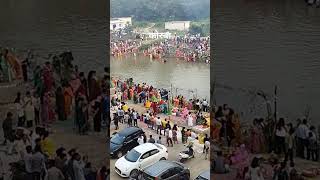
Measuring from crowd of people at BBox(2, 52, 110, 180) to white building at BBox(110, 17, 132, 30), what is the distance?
78 cm

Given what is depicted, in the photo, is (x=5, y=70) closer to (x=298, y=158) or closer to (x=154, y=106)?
(x=154, y=106)

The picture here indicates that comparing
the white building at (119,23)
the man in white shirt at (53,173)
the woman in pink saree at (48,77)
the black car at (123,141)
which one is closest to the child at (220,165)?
the black car at (123,141)

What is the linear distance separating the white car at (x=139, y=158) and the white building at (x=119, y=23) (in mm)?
1782

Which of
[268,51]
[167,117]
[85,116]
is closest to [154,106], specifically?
[167,117]

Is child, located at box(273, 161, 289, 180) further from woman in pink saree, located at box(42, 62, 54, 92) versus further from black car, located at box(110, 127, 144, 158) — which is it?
woman in pink saree, located at box(42, 62, 54, 92)

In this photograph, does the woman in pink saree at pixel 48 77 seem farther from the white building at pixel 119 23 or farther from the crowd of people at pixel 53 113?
the white building at pixel 119 23

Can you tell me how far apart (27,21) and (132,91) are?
1.93 metres

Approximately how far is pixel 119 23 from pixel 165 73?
3.38ft

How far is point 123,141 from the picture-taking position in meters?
7.94

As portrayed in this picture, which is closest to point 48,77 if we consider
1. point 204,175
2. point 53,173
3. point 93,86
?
point 93,86

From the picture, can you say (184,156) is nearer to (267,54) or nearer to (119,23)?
(267,54)

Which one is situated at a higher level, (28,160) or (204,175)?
(28,160)

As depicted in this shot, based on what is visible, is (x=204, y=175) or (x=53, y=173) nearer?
(x=53, y=173)

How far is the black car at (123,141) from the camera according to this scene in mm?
7906
